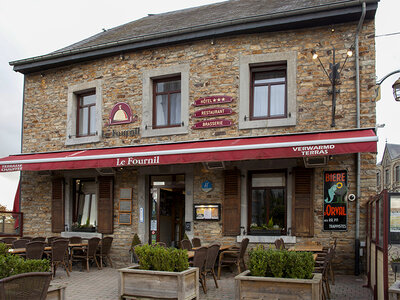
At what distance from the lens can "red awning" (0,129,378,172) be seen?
855 centimetres

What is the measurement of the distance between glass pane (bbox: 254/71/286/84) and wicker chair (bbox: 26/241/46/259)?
6116mm

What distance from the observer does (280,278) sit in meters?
5.83

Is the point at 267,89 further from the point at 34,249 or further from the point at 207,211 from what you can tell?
the point at 34,249

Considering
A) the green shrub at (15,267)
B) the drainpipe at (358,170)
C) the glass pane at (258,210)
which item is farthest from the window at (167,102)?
the green shrub at (15,267)

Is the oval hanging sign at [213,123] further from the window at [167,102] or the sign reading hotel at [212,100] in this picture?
the window at [167,102]

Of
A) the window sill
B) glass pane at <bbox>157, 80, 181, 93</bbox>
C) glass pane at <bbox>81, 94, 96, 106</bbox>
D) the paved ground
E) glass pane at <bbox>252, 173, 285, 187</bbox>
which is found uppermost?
glass pane at <bbox>157, 80, 181, 93</bbox>

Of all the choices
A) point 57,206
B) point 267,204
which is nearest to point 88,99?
point 57,206

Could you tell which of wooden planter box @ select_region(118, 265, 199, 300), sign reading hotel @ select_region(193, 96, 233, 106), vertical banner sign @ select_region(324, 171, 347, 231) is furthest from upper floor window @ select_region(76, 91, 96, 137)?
wooden planter box @ select_region(118, 265, 199, 300)

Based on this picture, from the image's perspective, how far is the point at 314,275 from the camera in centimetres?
609

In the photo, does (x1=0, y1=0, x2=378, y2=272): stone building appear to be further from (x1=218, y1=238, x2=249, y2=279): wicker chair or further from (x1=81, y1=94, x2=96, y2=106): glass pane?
(x1=218, y1=238, x2=249, y2=279): wicker chair

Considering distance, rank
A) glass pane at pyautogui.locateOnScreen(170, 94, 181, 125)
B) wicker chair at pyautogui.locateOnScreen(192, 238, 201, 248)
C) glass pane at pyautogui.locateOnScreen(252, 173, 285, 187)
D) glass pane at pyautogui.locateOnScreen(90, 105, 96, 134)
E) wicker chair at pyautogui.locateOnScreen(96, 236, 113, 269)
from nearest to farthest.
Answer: wicker chair at pyautogui.locateOnScreen(192, 238, 201, 248) < glass pane at pyautogui.locateOnScreen(252, 173, 285, 187) < wicker chair at pyautogui.locateOnScreen(96, 236, 113, 269) < glass pane at pyautogui.locateOnScreen(170, 94, 181, 125) < glass pane at pyautogui.locateOnScreen(90, 105, 96, 134)

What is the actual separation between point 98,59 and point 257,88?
469 centimetres

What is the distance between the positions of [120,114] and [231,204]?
3.92 metres

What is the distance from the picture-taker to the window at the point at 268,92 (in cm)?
1059
